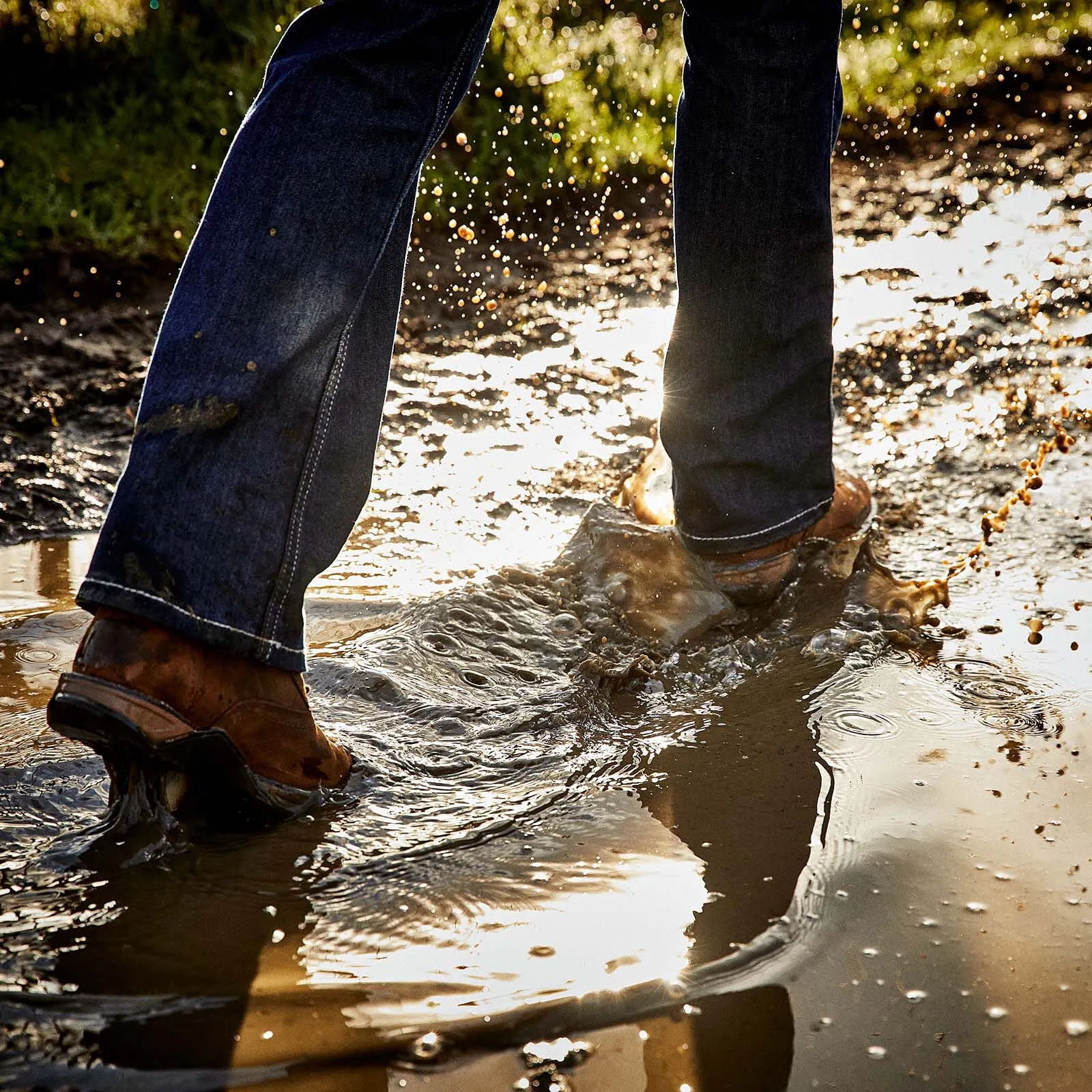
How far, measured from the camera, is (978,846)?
1.42 metres

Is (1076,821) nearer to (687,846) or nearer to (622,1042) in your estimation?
(687,846)

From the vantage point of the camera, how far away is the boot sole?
1.31 metres

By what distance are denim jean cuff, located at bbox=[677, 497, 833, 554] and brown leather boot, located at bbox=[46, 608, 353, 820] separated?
891 mm

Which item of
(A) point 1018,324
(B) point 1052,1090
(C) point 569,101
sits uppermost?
(C) point 569,101

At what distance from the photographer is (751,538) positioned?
83.9 inches

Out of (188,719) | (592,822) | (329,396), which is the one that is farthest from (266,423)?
(592,822)

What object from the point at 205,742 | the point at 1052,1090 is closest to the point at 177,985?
the point at 205,742

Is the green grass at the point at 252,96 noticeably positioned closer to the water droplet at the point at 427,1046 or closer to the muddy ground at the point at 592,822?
the muddy ground at the point at 592,822

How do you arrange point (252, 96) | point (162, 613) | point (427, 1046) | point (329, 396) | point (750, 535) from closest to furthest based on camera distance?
point (427, 1046)
point (162, 613)
point (329, 396)
point (750, 535)
point (252, 96)

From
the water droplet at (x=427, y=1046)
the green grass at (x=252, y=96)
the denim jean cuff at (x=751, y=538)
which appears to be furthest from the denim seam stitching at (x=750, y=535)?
the green grass at (x=252, y=96)

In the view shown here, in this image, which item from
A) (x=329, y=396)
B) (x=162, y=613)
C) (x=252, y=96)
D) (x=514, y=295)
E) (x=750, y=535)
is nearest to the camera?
(x=162, y=613)

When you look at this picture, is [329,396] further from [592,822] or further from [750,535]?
[750,535]

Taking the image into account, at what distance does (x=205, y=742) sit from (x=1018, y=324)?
280 centimetres

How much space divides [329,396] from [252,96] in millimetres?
3934
